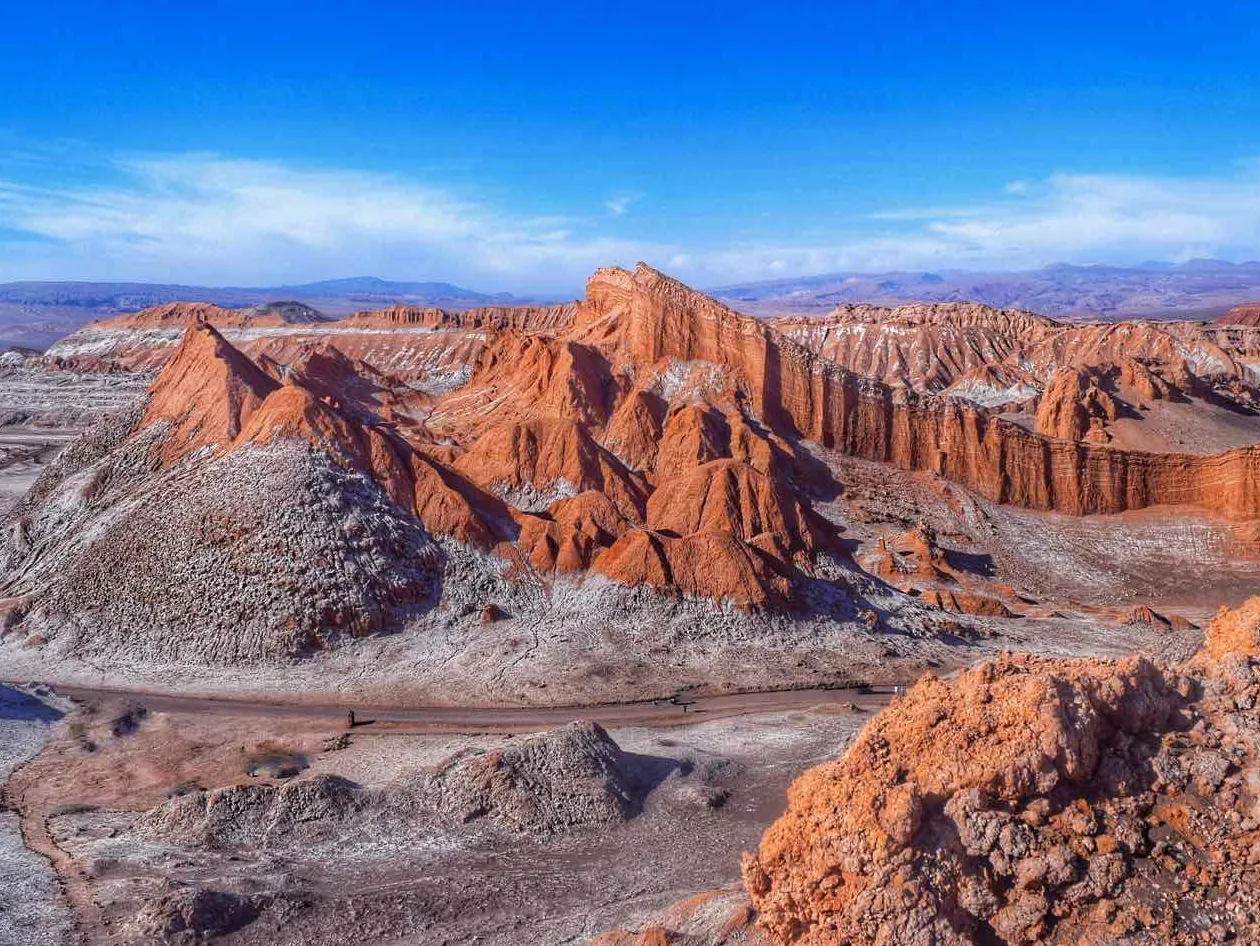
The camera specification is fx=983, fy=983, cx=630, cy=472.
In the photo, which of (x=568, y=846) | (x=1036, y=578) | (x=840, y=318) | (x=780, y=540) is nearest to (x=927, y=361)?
(x=840, y=318)

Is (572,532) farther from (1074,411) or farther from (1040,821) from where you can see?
(1074,411)

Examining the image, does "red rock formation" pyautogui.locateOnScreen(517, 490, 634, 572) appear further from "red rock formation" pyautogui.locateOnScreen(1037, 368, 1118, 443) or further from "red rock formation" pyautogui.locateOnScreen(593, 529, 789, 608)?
"red rock formation" pyautogui.locateOnScreen(1037, 368, 1118, 443)

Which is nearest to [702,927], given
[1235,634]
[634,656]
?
[1235,634]

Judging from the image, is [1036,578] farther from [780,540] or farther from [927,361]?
[927,361]

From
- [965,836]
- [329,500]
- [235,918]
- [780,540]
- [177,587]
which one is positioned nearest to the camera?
[965,836]

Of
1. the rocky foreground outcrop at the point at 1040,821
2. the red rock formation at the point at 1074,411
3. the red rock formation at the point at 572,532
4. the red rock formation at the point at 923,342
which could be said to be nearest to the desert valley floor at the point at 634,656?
the rocky foreground outcrop at the point at 1040,821

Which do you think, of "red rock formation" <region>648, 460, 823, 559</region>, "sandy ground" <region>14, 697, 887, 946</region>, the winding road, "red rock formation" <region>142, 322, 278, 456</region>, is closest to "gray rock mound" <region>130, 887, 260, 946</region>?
"sandy ground" <region>14, 697, 887, 946</region>
